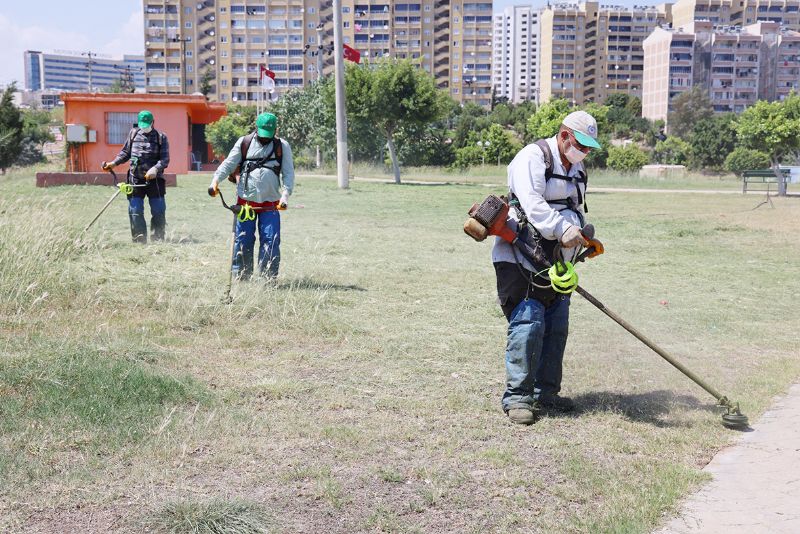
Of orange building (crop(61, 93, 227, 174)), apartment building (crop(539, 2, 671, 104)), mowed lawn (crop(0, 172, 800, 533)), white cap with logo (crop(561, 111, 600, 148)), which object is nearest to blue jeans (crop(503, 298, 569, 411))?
mowed lawn (crop(0, 172, 800, 533))

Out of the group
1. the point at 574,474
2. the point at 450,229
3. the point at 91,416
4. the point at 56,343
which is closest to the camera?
the point at 574,474

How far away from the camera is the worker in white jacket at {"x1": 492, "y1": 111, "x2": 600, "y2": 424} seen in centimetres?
505

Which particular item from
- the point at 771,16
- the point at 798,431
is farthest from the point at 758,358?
the point at 771,16

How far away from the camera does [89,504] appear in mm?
3758

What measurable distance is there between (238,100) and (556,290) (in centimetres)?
12882

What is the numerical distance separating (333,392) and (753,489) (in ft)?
8.25

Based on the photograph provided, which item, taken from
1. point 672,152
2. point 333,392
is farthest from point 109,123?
point 672,152

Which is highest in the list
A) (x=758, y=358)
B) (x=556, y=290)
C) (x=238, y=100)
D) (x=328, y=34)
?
(x=328, y=34)

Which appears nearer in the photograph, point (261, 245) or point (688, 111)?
point (261, 245)

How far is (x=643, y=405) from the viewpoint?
5.56 m

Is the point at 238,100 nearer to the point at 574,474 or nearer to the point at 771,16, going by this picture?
the point at 771,16

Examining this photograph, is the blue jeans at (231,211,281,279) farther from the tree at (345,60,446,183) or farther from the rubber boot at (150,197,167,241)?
the tree at (345,60,446,183)

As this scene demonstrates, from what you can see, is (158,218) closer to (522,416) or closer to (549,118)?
(522,416)

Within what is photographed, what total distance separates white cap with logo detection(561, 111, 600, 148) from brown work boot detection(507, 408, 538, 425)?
155 cm
